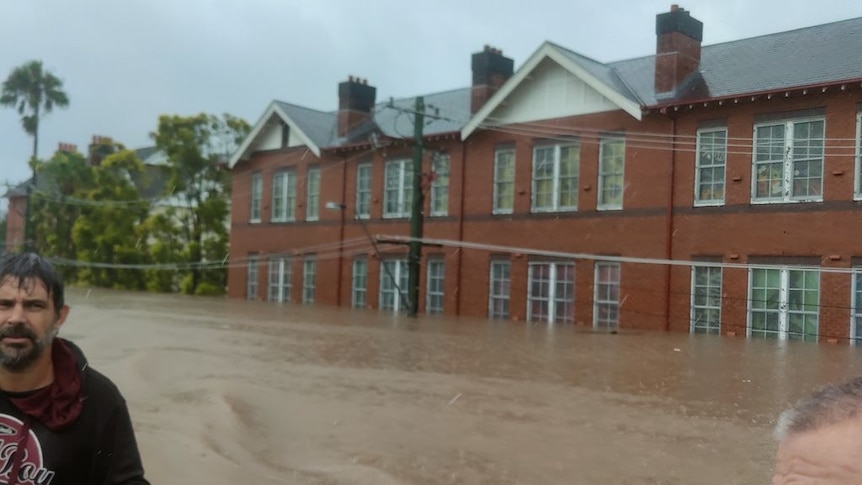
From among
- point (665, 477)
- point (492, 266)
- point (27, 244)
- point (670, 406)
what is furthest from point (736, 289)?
point (27, 244)

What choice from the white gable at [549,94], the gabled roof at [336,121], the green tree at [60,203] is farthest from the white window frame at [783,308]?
the green tree at [60,203]

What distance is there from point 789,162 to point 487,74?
1332 cm

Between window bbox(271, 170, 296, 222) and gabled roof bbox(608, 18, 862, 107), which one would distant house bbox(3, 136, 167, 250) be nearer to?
window bbox(271, 170, 296, 222)

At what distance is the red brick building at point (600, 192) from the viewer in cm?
1056

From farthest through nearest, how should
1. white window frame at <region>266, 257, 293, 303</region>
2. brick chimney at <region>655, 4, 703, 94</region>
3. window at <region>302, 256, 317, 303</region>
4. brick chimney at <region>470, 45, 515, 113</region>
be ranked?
white window frame at <region>266, 257, 293, 303</region>, window at <region>302, 256, 317, 303</region>, brick chimney at <region>470, 45, 515, 113</region>, brick chimney at <region>655, 4, 703, 94</region>

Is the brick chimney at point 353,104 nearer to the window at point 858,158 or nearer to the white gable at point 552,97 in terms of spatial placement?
the white gable at point 552,97

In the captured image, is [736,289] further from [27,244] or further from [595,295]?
[27,244]

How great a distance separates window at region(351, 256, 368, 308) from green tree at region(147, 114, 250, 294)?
10098 mm

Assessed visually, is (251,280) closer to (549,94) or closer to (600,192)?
(549,94)

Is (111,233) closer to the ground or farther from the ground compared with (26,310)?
farther from the ground

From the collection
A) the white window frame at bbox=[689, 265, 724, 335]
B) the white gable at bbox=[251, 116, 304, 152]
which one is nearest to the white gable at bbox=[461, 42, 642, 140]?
the white window frame at bbox=[689, 265, 724, 335]

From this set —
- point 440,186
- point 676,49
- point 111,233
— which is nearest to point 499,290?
point 440,186

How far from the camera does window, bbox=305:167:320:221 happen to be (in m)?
27.1

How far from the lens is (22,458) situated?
2766 millimetres
